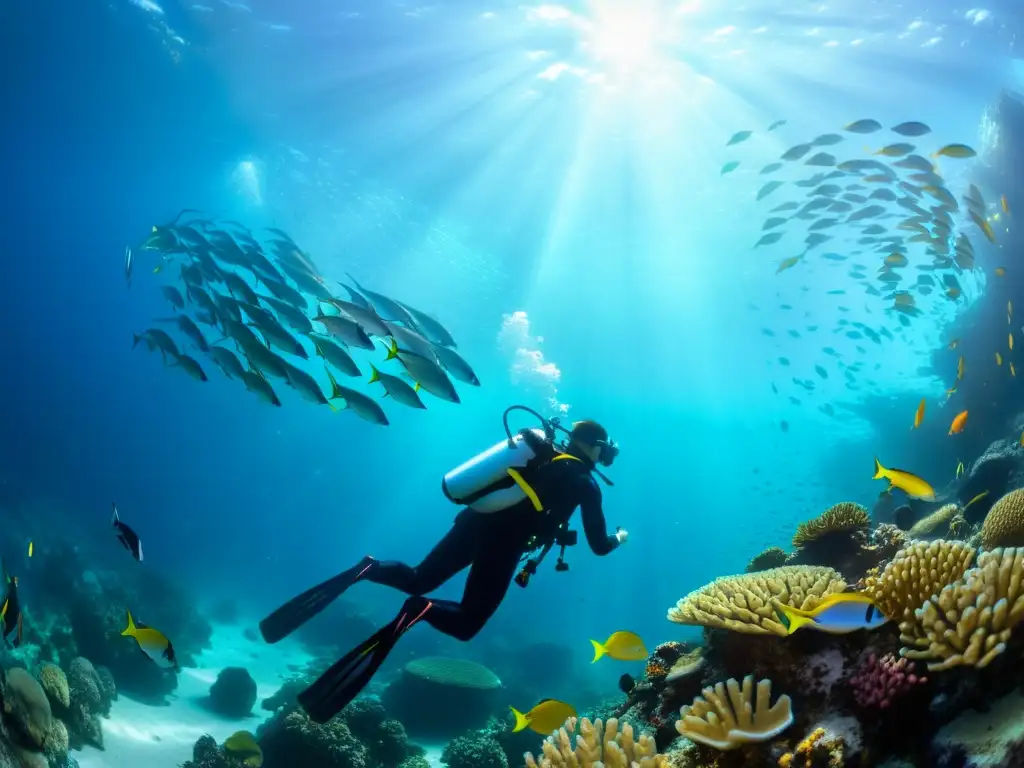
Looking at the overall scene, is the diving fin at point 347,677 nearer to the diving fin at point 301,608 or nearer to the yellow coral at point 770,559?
the diving fin at point 301,608

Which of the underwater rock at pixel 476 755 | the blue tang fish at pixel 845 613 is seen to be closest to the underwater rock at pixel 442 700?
the underwater rock at pixel 476 755

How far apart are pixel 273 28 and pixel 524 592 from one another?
41.1 m

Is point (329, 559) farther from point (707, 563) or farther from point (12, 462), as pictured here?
point (707, 563)

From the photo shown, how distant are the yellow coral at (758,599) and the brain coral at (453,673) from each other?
995 cm

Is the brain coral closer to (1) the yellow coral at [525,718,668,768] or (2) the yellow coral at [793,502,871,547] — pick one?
(2) the yellow coral at [793,502,871,547]

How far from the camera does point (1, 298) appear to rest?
65188 millimetres

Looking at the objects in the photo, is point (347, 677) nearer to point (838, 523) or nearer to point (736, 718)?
point (736, 718)

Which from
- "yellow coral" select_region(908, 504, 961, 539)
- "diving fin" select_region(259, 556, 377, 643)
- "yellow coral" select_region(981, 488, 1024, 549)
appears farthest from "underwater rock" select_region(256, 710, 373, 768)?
"yellow coral" select_region(908, 504, 961, 539)

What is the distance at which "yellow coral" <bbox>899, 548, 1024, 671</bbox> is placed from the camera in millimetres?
2490

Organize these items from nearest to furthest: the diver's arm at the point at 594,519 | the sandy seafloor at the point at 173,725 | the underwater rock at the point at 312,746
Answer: the diver's arm at the point at 594,519 → the underwater rock at the point at 312,746 → the sandy seafloor at the point at 173,725

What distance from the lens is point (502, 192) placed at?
26.3 metres

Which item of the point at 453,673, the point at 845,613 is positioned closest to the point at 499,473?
the point at 845,613

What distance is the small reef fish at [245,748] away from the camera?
7.07 m

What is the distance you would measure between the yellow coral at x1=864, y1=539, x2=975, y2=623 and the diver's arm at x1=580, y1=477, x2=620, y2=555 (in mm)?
2301
